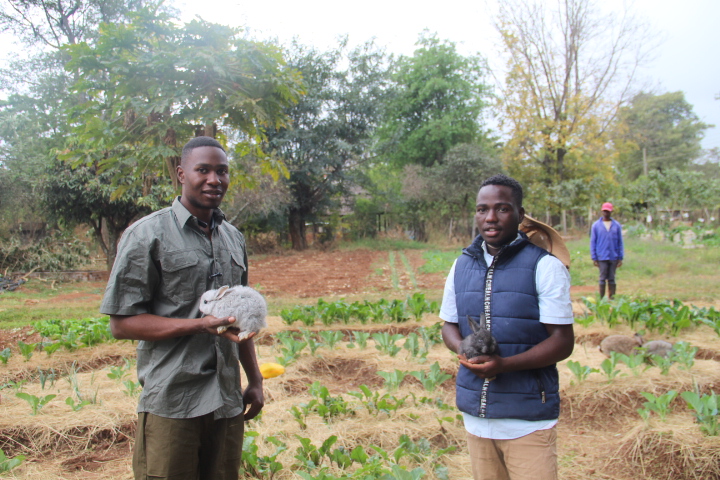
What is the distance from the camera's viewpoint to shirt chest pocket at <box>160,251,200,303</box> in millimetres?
1882

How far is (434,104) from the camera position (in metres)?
30.0

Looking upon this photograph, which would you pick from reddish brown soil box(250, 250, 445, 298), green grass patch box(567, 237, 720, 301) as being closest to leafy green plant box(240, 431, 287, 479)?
reddish brown soil box(250, 250, 445, 298)

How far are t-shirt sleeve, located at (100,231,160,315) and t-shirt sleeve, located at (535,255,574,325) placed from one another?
1.53 metres

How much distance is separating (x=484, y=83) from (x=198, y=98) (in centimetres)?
2998

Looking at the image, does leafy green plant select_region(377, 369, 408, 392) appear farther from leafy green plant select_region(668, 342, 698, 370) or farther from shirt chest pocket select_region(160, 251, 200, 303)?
shirt chest pocket select_region(160, 251, 200, 303)

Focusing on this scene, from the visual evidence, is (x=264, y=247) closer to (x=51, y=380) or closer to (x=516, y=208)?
(x=51, y=380)

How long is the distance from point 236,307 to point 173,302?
297mm

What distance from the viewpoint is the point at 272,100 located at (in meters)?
4.88

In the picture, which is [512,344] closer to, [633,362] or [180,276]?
[180,276]

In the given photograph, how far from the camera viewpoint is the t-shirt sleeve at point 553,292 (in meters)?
1.96

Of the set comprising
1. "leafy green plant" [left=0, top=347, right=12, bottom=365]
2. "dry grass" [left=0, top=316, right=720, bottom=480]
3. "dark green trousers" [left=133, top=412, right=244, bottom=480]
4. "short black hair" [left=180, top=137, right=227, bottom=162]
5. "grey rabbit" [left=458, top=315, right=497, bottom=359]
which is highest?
"short black hair" [left=180, top=137, right=227, bottom=162]

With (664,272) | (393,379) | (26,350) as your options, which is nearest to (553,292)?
(393,379)

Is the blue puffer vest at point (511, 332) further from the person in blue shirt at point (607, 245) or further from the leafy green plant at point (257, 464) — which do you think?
the person in blue shirt at point (607, 245)

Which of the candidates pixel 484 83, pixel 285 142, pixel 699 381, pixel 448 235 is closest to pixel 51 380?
pixel 699 381
